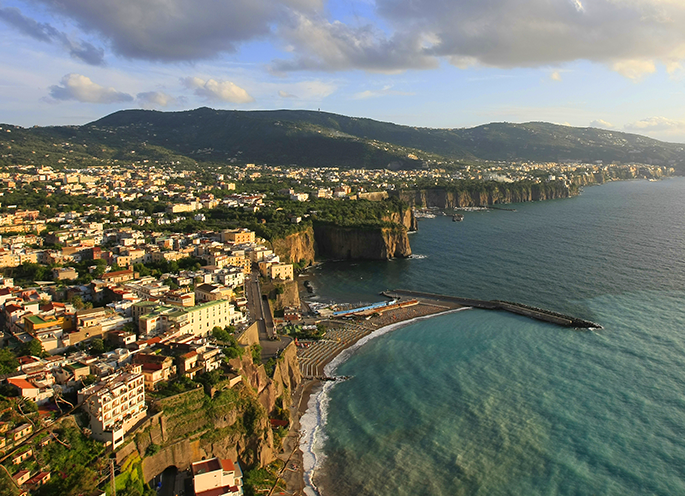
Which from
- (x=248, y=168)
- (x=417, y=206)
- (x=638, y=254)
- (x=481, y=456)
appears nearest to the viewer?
(x=481, y=456)

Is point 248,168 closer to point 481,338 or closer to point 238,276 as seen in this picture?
point 238,276

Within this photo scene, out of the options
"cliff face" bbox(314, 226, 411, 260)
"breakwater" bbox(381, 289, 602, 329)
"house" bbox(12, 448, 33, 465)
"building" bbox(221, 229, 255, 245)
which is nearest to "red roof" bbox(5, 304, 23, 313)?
"house" bbox(12, 448, 33, 465)

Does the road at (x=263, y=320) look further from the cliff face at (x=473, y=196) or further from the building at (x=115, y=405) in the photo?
the cliff face at (x=473, y=196)

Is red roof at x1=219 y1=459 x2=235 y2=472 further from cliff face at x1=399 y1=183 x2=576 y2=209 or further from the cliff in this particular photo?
cliff face at x1=399 y1=183 x2=576 y2=209

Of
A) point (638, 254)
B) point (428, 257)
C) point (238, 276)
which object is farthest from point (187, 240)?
point (638, 254)

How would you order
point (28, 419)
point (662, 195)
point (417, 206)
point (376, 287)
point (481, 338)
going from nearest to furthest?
1. point (28, 419)
2. point (481, 338)
3. point (376, 287)
4. point (417, 206)
5. point (662, 195)

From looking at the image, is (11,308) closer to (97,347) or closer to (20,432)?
(97,347)

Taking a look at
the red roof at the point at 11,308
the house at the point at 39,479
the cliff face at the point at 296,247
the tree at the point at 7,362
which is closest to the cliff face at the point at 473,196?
the cliff face at the point at 296,247
